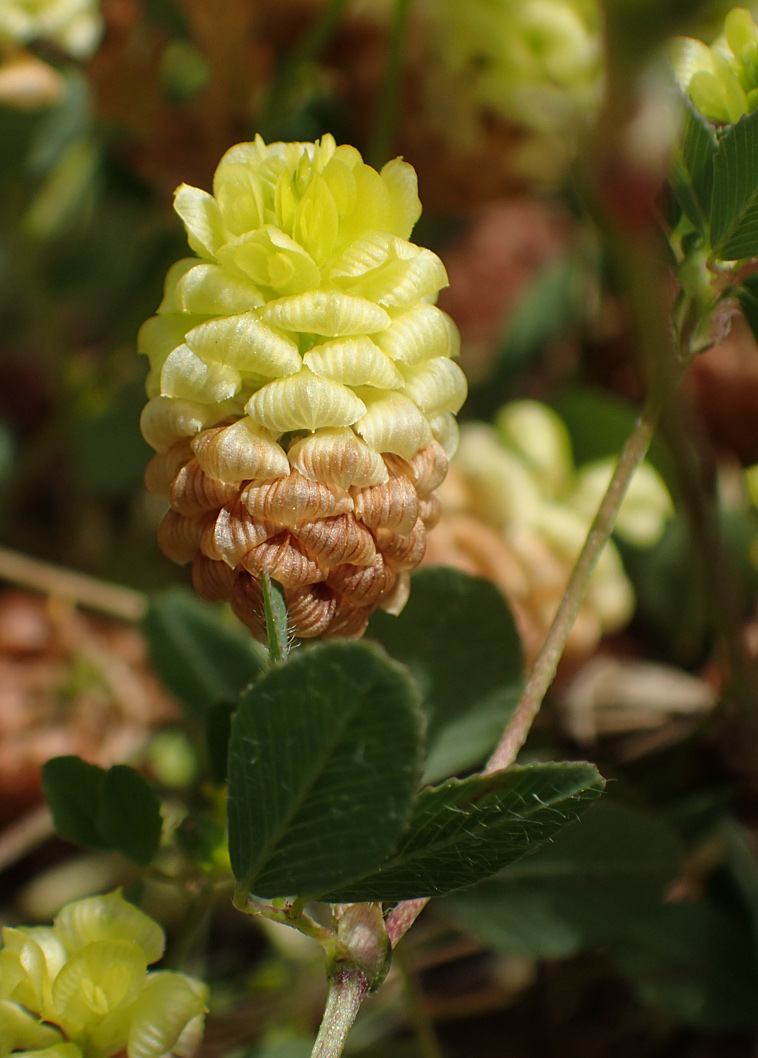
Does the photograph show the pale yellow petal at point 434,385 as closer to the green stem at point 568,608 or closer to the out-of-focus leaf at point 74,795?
the green stem at point 568,608

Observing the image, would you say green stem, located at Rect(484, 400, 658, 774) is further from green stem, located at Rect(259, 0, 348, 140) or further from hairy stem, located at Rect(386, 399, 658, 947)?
green stem, located at Rect(259, 0, 348, 140)

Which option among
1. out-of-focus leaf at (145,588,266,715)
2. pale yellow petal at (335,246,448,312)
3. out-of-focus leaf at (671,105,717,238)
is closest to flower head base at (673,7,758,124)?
out-of-focus leaf at (671,105,717,238)

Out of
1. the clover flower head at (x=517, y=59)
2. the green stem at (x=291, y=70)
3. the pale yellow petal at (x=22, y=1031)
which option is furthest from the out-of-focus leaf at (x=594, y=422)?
the pale yellow petal at (x=22, y=1031)

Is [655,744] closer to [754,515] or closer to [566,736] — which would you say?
[566,736]

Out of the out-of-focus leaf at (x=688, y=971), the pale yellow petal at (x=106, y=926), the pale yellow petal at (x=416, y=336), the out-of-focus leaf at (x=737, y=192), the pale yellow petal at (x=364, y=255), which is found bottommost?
the out-of-focus leaf at (x=688, y=971)

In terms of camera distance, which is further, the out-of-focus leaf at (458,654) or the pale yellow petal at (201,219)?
the out-of-focus leaf at (458,654)

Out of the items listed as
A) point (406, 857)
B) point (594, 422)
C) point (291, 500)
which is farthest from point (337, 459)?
point (594, 422)

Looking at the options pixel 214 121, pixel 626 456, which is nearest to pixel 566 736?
pixel 626 456
